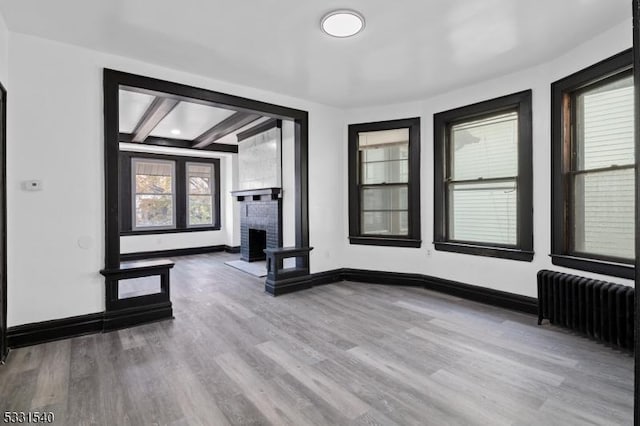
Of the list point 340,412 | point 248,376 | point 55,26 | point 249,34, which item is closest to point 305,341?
point 248,376

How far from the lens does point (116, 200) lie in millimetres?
3203

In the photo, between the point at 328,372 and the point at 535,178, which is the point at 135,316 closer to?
the point at 328,372

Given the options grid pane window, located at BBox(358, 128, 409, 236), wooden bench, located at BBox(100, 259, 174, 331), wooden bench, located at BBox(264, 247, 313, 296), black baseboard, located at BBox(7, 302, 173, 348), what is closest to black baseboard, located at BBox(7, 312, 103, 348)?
black baseboard, located at BBox(7, 302, 173, 348)

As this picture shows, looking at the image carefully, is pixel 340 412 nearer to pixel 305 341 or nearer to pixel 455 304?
pixel 305 341

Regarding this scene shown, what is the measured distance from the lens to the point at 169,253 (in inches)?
304

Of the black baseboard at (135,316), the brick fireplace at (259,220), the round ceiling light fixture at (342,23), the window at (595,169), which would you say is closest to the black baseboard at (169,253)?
the brick fireplace at (259,220)

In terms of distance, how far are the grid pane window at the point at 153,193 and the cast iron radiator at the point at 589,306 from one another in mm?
7498

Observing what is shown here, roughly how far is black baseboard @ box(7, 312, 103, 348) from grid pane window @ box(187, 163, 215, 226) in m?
5.22

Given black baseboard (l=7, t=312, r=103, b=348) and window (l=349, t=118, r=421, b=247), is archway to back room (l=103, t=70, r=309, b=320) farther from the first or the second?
window (l=349, t=118, r=421, b=247)

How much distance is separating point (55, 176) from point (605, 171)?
16.2 feet

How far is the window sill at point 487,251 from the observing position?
3598 mm

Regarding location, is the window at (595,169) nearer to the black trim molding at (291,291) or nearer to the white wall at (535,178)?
the white wall at (535,178)

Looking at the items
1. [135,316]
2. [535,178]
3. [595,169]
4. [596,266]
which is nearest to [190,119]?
[135,316]

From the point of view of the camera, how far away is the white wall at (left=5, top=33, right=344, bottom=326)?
9.07ft
